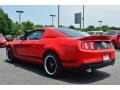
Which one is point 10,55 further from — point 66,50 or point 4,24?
point 4,24

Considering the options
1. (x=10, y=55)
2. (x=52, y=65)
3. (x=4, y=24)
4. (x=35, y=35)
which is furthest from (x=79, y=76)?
(x=4, y=24)

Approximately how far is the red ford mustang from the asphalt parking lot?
306mm

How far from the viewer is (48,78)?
7223mm

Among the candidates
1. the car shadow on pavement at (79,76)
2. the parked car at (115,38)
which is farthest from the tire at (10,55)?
the parked car at (115,38)

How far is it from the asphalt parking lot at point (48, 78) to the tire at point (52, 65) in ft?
0.53

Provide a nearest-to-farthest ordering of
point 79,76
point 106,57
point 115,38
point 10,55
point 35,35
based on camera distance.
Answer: point 106,57
point 79,76
point 35,35
point 10,55
point 115,38

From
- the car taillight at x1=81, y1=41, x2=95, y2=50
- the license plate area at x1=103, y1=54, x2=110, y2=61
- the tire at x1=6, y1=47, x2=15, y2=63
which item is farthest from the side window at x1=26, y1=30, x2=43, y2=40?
the license plate area at x1=103, y1=54, x2=110, y2=61

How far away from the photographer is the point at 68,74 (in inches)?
305

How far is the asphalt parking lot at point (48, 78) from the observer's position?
265 inches

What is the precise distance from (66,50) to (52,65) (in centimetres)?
79

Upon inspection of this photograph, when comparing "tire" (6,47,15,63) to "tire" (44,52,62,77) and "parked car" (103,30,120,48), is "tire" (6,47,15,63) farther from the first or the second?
"parked car" (103,30,120,48)

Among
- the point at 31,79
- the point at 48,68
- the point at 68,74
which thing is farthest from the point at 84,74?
the point at 31,79
